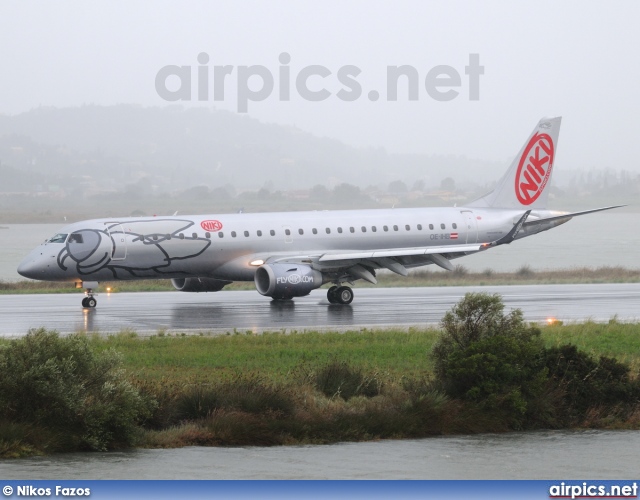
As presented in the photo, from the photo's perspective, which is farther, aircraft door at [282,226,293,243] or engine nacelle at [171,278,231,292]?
engine nacelle at [171,278,231,292]

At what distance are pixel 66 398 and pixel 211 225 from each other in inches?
928

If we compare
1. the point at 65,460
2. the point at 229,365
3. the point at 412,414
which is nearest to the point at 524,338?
the point at 412,414

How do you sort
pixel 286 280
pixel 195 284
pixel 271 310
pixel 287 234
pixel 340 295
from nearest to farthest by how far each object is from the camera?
pixel 271 310 → pixel 286 280 → pixel 340 295 → pixel 287 234 → pixel 195 284

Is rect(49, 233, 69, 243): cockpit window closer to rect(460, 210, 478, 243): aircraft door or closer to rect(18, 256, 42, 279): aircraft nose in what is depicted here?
rect(18, 256, 42, 279): aircraft nose

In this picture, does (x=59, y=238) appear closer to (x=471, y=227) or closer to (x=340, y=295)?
(x=340, y=295)

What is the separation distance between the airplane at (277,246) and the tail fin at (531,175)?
46 centimetres

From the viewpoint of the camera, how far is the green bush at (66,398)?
42.9 feet

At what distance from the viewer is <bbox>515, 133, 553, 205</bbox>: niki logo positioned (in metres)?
43.4

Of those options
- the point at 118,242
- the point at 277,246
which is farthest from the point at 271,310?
the point at 118,242

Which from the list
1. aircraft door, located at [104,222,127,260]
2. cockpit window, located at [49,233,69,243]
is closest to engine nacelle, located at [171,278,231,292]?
aircraft door, located at [104,222,127,260]

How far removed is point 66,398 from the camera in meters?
13.2

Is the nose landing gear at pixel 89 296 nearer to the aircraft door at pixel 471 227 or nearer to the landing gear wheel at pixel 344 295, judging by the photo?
the landing gear wheel at pixel 344 295

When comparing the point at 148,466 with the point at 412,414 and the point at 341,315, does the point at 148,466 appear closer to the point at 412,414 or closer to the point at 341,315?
the point at 412,414

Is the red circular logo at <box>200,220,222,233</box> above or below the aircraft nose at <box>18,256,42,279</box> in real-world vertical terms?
above
